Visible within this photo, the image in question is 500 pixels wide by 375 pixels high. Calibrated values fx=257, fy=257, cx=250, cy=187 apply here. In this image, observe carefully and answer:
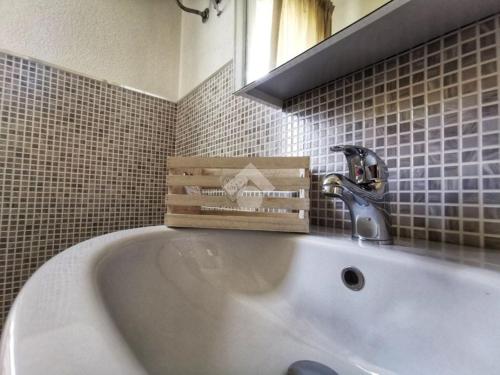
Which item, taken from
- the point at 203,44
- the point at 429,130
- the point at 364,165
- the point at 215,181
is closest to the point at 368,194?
the point at 364,165

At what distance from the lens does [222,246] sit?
51 cm

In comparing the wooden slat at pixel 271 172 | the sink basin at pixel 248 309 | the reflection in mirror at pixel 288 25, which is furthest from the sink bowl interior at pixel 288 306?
the reflection in mirror at pixel 288 25

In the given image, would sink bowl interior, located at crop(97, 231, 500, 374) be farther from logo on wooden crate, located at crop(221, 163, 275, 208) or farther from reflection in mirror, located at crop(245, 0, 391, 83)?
reflection in mirror, located at crop(245, 0, 391, 83)

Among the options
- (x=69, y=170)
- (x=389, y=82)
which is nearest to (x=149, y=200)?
(x=69, y=170)

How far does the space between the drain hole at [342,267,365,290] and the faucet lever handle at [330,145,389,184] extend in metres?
0.15

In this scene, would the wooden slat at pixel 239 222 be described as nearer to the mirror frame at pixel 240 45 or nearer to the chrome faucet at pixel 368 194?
the chrome faucet at pixel 368 194

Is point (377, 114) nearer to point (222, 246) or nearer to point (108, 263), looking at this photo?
point (222, 246)

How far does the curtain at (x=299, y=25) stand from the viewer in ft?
1.84

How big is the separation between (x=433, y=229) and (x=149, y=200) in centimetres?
114

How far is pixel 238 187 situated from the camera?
0.54 metres

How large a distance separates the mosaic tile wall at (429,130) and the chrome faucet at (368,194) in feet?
0.34

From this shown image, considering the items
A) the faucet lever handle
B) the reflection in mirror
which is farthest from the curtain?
the faucet lever handle

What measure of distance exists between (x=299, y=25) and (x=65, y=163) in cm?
101

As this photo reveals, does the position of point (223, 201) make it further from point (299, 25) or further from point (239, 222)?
point (299, 25)
